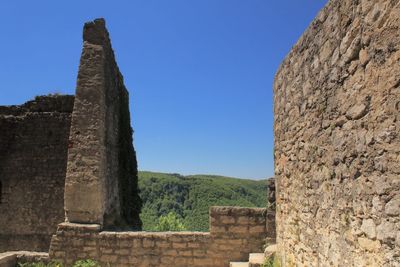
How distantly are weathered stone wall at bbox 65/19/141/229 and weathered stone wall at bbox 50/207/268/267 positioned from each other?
1.81ft

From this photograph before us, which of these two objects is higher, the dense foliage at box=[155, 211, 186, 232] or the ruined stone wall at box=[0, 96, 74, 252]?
the ruined stone wall at box=[0, 96, 74, 252]

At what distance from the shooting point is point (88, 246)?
8039 mm

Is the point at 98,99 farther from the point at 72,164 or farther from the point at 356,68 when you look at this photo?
the point at 356,68

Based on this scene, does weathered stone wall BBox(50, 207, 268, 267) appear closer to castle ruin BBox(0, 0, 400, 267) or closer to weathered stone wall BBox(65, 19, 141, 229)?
castle ruin BBox(0, 0, 400, 267)

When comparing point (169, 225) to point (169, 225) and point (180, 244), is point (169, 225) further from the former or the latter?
point (180, 244)

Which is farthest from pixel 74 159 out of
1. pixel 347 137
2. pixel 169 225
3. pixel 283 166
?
pixel 169 225

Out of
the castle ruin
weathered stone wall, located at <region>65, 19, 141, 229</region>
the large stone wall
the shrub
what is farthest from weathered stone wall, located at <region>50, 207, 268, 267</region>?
the shrub

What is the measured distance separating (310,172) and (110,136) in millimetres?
5706

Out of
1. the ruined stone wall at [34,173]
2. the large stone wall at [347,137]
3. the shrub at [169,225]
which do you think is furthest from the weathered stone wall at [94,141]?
the shrub at [169,225]

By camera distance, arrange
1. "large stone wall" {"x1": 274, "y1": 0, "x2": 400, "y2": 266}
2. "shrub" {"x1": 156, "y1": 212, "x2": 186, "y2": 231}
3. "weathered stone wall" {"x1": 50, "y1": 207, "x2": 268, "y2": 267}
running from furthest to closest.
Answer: "shrub" {"x1": 156, "y1": 212, "x2": 186, "y2": 231}
"weathered stone wall" {"x1": 50, "y1": 207, "x2": 268, "y2": 267}
"large stone wall" {"x1": 274, "y1": 0, "x2": 400, "y2": 266}

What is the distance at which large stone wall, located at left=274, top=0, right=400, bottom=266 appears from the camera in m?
2.85

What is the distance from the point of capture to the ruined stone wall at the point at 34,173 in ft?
39.8

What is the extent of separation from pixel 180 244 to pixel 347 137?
5059mm

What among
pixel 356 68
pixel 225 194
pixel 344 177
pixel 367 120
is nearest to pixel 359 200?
pixel 344 177
